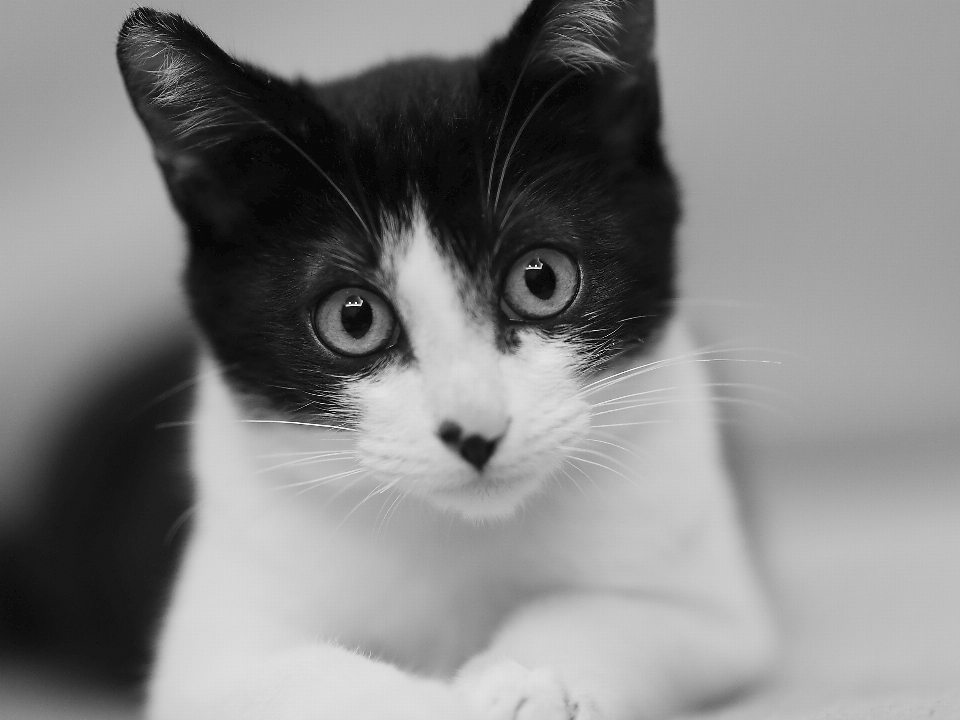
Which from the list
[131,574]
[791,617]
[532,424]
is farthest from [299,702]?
[791,617]

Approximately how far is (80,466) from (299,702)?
2.48ft

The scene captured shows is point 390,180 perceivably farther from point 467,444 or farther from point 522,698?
point 522,698

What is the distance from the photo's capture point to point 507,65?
107cm

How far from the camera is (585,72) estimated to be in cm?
113

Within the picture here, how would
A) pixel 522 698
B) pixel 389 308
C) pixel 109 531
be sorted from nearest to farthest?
pixel 522 698, pixel 389 308, pixel 109 531

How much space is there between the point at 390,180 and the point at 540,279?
209mm

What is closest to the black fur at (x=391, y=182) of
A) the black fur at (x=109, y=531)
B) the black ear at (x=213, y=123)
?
the black ear at (x=213, y=123)

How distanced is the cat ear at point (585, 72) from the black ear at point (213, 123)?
24 cm

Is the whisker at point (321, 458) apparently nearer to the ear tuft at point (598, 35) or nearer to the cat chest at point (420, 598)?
the cat chest at point (420, 598)

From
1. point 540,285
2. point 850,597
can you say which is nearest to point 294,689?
point 540,285

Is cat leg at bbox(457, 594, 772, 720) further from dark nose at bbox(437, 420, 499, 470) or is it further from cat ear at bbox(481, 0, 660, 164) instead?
cat ear at bbox(481, 0, 660, 164)

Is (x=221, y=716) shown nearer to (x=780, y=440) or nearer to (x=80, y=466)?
(x=80, y=466)

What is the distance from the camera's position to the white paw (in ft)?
3.01

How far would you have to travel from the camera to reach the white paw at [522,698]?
3.01 ft
